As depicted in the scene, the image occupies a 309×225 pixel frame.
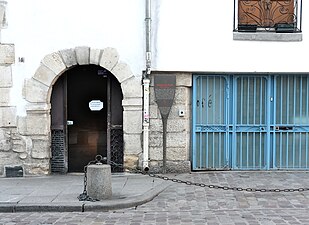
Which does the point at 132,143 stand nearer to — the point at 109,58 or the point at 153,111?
the point at 153,111

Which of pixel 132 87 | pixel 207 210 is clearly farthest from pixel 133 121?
pixel 207 210

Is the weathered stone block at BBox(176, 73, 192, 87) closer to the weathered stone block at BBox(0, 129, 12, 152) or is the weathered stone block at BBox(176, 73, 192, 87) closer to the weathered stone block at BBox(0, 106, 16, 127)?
the weathered stone block at BBox(0, 106, 16, 127)

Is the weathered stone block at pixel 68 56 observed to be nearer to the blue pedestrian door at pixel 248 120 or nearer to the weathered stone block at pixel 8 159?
the weathered stone block at pixel 8 159

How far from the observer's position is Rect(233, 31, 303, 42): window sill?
29.5ft

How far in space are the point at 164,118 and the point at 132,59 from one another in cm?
143

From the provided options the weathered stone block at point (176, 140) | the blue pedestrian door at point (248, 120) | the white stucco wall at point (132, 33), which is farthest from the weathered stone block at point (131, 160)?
the white stucco wall at point (132, 33)

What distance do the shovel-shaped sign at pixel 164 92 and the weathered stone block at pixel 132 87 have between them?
0.36 meters

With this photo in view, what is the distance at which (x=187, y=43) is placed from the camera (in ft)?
29.1

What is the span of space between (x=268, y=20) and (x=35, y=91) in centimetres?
529

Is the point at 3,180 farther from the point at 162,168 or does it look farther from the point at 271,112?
the point at 271,112

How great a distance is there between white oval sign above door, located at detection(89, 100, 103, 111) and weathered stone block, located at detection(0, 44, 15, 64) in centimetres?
193

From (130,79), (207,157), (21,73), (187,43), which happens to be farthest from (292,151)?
(21,73)

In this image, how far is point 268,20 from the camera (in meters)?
9.29

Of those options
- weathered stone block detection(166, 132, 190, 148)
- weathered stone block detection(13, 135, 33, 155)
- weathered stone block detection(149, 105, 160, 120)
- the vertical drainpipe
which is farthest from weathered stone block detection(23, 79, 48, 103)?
weathered stone block detection(166, 132, 190, 148)
